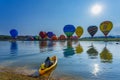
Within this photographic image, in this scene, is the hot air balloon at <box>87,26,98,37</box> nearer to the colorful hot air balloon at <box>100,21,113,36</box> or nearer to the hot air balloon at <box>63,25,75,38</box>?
the colorful hot air balloon at <box>100,21,113,36</box>

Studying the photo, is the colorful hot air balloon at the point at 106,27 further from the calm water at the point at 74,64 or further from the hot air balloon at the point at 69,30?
the calm water at the point at 74,64

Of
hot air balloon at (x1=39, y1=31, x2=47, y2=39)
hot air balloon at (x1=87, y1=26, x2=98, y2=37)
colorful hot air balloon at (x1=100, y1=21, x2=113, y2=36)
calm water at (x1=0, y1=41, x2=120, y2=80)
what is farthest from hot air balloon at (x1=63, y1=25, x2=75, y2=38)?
calm water at (x1=0, y1=41, x2=120, y2=80)

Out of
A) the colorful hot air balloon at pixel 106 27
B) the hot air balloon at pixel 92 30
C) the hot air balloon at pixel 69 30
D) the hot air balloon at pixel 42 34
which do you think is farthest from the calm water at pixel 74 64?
the hot air balloon at pixel 42 34

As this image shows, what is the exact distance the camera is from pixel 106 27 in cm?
14275

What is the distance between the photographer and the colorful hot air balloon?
141250 mm

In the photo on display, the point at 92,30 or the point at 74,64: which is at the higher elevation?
the point at 92,30

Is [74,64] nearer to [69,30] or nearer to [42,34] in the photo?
[69,30]

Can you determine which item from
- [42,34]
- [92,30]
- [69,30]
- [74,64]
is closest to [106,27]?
[92,30]

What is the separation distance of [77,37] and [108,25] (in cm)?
4260

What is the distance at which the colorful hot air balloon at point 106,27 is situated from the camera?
5561 inches

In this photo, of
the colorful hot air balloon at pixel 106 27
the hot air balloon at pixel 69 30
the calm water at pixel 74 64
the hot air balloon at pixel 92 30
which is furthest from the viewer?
the hot air balloon at pixel 69 30

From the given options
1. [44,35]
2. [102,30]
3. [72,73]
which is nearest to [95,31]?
[102,30]

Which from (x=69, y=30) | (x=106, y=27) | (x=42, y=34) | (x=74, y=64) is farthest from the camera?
(x=42, y=34)

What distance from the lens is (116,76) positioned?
77.7 ft
